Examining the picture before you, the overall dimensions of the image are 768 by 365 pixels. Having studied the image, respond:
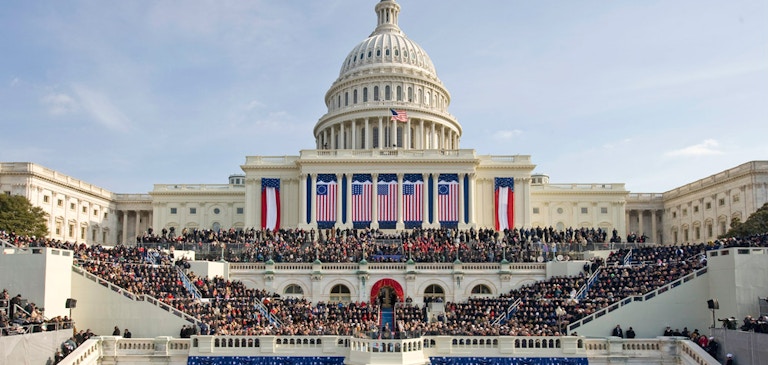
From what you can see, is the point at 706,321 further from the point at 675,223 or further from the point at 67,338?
the point at 675,223

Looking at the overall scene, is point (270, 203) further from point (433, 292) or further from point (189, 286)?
point (189, 286)

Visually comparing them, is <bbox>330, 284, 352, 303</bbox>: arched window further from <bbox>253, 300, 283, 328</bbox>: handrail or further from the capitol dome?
the capitol dome

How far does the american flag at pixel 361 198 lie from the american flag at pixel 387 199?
117 centimetres

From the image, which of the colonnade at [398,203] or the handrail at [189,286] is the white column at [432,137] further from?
the handrail at [189,286]

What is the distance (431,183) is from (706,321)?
4325cm

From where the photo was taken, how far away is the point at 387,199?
271ft

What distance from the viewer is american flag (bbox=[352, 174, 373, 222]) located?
81688 mm

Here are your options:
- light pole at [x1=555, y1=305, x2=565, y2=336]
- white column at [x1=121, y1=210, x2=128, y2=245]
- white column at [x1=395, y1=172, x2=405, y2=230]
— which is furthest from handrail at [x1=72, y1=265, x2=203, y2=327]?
white column at [x1=121, y1=210, x2=128, y2=245]

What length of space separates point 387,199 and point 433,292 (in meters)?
28.8

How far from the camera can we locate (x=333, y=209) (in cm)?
8219

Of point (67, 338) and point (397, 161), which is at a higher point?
point (397, 161)

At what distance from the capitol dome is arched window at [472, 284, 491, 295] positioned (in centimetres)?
4428

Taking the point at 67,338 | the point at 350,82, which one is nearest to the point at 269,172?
the point at 350,82

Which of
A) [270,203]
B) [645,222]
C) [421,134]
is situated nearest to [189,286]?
[270,203]
